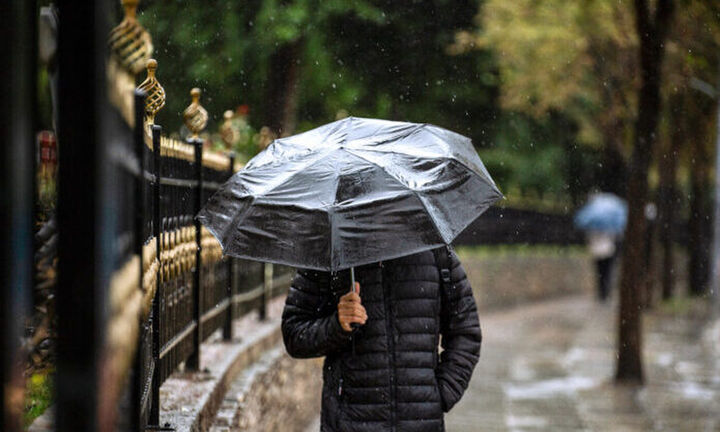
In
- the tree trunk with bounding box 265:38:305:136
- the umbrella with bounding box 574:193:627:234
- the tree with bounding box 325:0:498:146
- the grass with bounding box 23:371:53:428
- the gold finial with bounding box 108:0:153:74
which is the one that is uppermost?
the tree with bounding box 325:0:498:146

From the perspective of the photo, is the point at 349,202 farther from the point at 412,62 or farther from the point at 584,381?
the point at 412,62

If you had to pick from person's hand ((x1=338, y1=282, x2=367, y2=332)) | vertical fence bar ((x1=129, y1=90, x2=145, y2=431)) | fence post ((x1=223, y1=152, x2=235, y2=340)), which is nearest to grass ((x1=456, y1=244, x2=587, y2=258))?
fence post ((x1=223, y1=152, x2=235, y2=340))

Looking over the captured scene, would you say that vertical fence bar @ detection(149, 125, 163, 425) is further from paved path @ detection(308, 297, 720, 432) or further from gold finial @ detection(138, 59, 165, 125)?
paved path @ detection(308, 297, 720, 432)

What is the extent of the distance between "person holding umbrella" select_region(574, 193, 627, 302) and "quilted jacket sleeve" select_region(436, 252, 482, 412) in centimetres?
1659

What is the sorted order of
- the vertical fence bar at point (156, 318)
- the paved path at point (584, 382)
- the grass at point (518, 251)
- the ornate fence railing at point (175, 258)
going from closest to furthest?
the ornate fence railing at point (175, 258) < the vertical fence bar at point (156, 318) < the paved path at point (584, 382) < the grass at point (518, 251)

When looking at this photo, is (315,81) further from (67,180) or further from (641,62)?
(67,180)

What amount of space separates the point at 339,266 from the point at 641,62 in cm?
801

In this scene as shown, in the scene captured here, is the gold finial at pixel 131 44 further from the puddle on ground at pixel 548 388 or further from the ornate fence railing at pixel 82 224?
the puddle on ground at pixel 548 388

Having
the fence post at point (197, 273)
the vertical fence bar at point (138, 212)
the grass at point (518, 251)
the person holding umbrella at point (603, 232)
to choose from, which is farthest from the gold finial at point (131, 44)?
the person holding umbrella at point (603, 232)

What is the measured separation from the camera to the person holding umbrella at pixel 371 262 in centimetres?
406

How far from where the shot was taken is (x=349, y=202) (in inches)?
162

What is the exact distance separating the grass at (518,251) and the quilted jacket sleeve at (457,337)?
48.6ft

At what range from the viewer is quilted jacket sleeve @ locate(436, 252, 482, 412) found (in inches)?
169

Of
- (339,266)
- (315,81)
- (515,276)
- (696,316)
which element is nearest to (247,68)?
(315,81)
